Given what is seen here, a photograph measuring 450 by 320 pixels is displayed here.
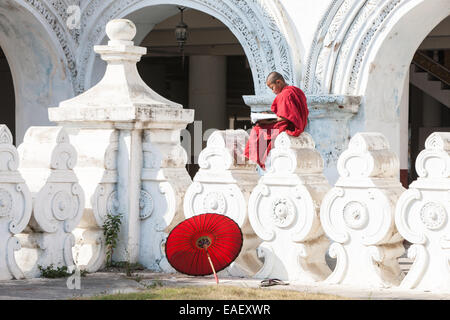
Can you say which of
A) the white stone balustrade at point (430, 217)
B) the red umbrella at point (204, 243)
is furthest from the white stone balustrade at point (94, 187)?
the white stone balustrade at point (430, 217)

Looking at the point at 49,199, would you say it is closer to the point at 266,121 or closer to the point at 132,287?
the point at 132,287

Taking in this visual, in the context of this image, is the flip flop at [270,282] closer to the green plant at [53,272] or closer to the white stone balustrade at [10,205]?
the green plant at [53,272]

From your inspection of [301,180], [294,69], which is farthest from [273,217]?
[294,69]

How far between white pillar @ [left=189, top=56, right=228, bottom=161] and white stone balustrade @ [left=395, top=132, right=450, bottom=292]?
10359 mm

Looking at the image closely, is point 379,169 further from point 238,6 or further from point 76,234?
point 238,6

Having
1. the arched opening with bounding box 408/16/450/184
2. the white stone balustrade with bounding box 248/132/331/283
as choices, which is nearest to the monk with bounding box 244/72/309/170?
the white stone balustrade with bounding box 248/132/331/283

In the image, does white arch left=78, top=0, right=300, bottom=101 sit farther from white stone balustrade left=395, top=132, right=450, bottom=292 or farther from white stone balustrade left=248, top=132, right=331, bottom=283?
white stone balustrade left=395, top=132, right=450, bottom=292

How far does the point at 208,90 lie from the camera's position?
54.4 feet

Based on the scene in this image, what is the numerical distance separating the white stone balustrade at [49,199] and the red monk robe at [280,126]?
1.40 m

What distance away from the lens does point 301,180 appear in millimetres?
6871

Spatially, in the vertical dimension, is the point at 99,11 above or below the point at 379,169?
above

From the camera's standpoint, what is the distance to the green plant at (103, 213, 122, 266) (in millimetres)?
7605

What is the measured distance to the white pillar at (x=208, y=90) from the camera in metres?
16.6
